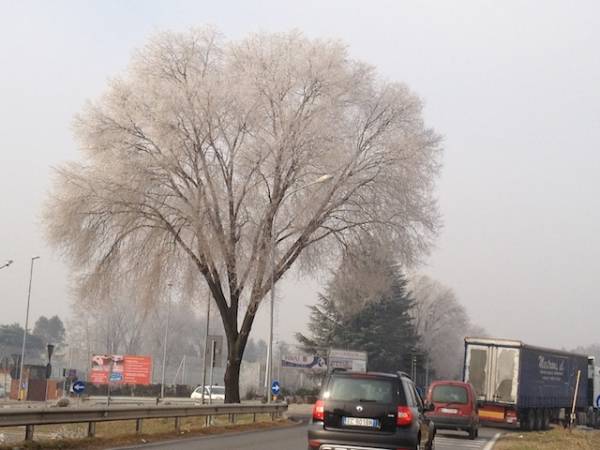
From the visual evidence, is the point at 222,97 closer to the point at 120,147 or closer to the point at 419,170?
the point at 120,147

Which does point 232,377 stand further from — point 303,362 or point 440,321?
point 440,321

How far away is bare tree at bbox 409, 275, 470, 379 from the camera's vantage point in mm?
96875

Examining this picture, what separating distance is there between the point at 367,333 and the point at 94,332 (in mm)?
50146

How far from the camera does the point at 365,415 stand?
44.0ft

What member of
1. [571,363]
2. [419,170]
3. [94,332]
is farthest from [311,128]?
[94,332]

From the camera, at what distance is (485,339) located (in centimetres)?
3488

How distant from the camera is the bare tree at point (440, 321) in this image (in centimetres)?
9688

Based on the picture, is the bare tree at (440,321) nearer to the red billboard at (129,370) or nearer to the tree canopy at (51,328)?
the red billboard at (129,370)

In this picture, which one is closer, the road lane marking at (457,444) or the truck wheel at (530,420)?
the road lane marking at (457,444)

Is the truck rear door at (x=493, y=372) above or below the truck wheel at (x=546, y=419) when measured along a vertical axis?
above

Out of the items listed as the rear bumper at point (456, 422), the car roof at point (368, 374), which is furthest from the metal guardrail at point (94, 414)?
Result: the rear bumper at point (456, 422)

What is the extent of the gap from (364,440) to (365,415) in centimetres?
38

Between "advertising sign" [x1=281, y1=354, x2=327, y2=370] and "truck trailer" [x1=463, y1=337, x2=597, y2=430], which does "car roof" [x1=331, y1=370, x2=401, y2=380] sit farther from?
"advertising sign" [x1=281, y1=354, x2=327, y2=370]

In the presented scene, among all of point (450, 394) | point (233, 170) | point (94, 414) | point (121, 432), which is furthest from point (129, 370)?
point (94, 414)
